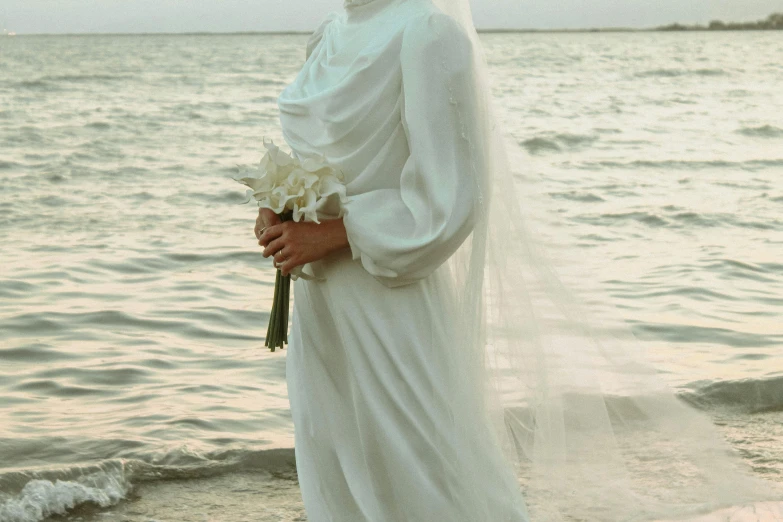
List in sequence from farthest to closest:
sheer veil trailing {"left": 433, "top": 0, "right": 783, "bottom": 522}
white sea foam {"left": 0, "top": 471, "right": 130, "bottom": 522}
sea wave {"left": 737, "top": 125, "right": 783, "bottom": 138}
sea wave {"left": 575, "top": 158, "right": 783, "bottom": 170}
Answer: sea wave {"left": 737, "top": 125, "right": 783, "bottom": 138}, sea wave {"left": 575, "top": 158, "right": 783, "bottom": 170}, white sea foam {"left": 0, "top": 471, "right": 130, "bottom": 522}, sheer veil trailing {"left": 433, "top": 0, "right": 783, "bottom": 522}

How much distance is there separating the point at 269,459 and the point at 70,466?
0.92 metres

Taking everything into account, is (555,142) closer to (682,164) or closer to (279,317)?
(682,164)

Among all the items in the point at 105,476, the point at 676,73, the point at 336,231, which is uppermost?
the point at 336,231

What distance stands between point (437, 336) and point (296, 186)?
1.54 ft

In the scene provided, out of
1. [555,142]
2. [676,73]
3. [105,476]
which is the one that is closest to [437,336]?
[105,476]

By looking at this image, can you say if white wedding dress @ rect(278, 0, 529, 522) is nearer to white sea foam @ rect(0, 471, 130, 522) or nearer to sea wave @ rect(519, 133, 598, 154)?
white sea foam @ rect(0, 471, 130, 522)

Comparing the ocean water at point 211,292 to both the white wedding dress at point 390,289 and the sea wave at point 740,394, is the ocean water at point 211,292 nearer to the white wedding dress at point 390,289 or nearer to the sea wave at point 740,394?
the sea wave at point 740,394

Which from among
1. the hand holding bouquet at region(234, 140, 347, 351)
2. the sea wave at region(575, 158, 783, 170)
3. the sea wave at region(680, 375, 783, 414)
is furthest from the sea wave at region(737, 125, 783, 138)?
the hand holding bouquet at region(234, 140, 347, 351)

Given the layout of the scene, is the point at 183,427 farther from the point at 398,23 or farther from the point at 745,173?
the point at 745,173

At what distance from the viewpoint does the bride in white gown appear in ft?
7.53

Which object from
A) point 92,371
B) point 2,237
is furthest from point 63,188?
point 92,371

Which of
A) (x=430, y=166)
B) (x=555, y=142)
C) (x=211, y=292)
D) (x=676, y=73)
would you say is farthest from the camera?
(x=676, y=73)

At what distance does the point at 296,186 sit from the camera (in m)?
2.33

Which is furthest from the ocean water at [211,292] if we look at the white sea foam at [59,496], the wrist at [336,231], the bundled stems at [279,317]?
the bundled stems at [279,317]
